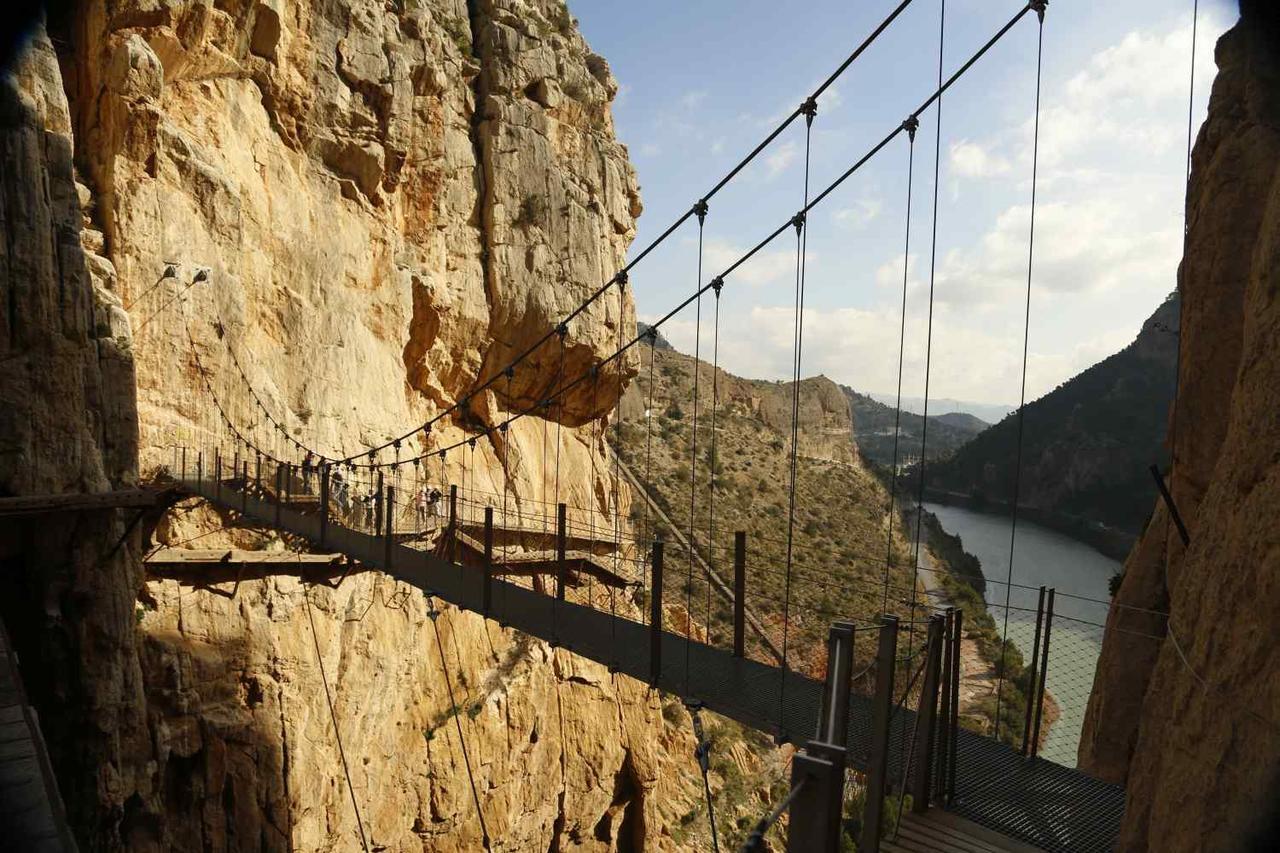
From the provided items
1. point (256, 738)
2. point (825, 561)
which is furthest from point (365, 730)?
point (825, 561)

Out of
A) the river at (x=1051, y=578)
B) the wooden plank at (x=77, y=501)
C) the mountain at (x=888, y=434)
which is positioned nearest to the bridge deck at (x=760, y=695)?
the wooden plank at (x=77, y=501)

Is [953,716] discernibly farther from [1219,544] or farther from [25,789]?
[25,789]

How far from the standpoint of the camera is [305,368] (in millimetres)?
8906

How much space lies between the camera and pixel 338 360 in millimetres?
9352

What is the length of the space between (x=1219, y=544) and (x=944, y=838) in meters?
1.49

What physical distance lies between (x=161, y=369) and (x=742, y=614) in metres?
6.82

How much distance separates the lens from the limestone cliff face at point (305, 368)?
5.68 meters

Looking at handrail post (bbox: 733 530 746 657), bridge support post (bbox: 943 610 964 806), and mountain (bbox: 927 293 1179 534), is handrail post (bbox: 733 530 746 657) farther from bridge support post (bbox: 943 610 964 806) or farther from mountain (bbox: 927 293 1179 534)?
mountain (bbox: 927 293 1179 534)

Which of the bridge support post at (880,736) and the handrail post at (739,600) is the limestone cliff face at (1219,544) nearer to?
the bridge support post at (880,736)

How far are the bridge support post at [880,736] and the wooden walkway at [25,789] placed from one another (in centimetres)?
233

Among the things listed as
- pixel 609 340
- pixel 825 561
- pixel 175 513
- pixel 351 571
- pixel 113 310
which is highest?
pixel 609 340

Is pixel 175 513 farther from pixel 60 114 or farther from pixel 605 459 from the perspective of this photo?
pixel 605 459

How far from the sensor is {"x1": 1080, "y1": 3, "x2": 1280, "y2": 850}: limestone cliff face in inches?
67.7

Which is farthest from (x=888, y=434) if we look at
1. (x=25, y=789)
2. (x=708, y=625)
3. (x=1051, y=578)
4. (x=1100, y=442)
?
(x=25, y=789)
